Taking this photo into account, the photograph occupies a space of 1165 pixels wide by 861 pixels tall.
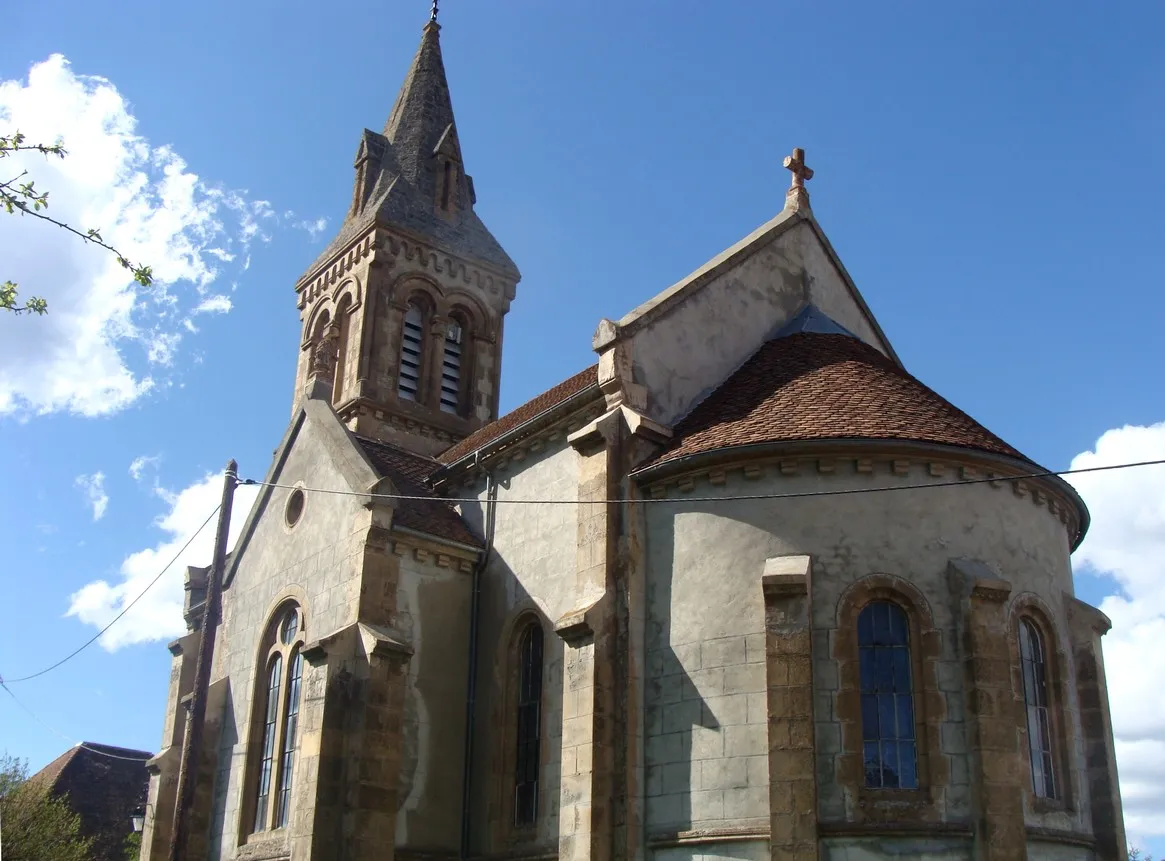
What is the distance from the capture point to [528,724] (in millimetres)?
19484

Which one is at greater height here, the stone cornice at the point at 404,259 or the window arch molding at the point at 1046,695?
the stone cornice at the point at 404,259

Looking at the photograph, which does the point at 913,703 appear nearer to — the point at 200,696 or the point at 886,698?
the point at 886,698

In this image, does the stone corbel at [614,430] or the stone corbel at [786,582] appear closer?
the stone corbel at [786,582]

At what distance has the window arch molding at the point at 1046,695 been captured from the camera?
16078mm

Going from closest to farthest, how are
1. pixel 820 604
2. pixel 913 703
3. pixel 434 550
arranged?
pixel 913 703
pixel 820 604
pixel 434 550

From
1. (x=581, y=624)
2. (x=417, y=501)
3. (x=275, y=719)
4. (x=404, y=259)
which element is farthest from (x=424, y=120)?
(x=581, y=624)

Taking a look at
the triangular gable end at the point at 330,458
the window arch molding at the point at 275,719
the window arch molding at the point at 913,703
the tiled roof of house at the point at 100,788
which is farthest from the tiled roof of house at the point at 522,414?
the tiled roof of house at the point at 100,788

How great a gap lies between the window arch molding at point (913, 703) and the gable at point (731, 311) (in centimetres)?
477

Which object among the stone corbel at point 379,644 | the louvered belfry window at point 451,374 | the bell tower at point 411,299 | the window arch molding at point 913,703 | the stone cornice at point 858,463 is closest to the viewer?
the window arch molding at point 913,703

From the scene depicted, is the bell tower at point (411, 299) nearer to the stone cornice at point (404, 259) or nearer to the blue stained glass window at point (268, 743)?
the stone cornice at point (404, 259)

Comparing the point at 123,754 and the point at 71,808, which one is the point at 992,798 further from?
Answer: the point at 123,754

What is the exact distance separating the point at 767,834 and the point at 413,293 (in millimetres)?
20862

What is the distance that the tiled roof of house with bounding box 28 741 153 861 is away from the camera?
142ft

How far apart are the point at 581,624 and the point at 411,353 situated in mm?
16625
